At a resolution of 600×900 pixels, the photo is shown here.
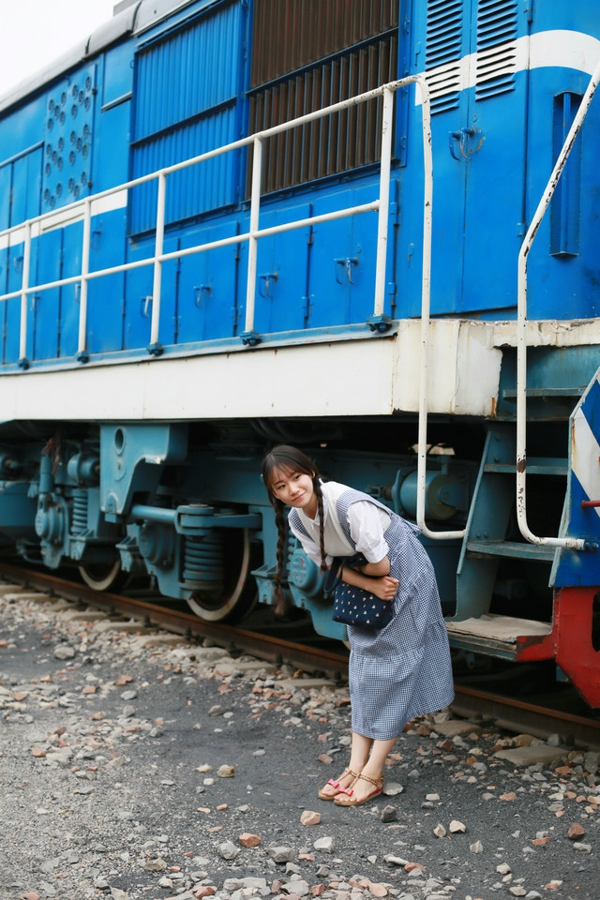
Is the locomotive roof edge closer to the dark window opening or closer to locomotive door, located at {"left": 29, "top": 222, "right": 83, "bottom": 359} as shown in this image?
the dark window opening

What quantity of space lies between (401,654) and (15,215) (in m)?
6.73

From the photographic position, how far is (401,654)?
139 inches

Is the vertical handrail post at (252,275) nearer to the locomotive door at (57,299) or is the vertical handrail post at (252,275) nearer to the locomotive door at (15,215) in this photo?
the locomotive door at (57,299)

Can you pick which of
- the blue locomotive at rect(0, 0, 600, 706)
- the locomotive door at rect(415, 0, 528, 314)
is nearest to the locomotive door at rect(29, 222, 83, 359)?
the blue locomotive at rect(0, 0, 600, 706)

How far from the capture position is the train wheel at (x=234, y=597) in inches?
242

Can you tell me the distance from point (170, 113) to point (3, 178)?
3195 millimetres

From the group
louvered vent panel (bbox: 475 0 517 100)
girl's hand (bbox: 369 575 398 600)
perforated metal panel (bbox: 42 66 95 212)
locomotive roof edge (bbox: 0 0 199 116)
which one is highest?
locomotive roof edge (bbox: 0 0 199 116)

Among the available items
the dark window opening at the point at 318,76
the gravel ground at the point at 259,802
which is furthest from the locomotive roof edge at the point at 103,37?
the gravel ground at the point at 259,802

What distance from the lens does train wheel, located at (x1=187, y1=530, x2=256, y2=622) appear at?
6.14 meters

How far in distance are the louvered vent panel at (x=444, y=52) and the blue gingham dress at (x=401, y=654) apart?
2177 mm

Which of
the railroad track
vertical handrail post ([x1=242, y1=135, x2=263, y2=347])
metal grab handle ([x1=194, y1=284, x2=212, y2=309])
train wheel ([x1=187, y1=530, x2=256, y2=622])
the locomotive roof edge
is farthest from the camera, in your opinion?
the locomotive roof edge

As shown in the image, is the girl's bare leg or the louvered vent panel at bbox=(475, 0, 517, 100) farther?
the louvered vent panel at bbox=(475, 0, 517, 100)

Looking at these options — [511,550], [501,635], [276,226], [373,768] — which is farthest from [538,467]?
[276,226]

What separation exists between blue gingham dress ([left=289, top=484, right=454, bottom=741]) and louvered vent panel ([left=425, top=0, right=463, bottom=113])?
2177 mm
